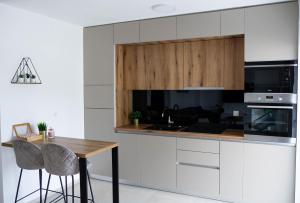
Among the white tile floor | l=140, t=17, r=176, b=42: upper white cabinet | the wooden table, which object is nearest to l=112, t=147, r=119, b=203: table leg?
the wooden table

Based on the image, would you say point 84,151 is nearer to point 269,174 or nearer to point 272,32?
point 269,174

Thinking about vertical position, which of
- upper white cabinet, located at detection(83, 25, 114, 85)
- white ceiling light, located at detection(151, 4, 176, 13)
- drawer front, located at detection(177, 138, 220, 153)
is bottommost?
drawer front, located at detection(177, 138, 220, 153)

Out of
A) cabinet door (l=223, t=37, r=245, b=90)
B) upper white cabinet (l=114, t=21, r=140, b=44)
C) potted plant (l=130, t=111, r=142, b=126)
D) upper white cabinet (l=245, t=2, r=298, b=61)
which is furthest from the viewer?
potted plant (l=130, t=111, r=142, b=126)

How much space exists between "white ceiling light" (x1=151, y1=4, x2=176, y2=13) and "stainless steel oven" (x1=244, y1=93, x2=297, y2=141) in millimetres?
1386

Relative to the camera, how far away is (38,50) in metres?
3.53

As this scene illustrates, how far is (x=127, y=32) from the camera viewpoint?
12.9 feet

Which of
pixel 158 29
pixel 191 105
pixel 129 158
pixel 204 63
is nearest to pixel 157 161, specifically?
pixel 129 158

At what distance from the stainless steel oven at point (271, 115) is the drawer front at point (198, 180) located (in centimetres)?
72

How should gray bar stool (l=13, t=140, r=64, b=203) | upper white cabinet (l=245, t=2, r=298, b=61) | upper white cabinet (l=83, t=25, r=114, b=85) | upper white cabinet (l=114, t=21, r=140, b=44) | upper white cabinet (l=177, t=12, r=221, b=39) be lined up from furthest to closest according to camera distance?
1. upper white cabinet (l=83, t=25, r=114, b=85)
2. upper white cabinet (l=114, t=21, r=140, b=44)
3. upper white cabinet (l=177, t=12, r=221, b=39)
4. upper white cabinet (l=245, t=2, r=298, b=61)
5. gray bar stool (l=13, t=140, r=64, b=203)

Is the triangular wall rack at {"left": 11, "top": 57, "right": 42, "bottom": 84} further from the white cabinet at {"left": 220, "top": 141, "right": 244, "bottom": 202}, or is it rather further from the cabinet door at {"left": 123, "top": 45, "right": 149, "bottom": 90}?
the white cabinet at {"left": 220, "top": 141, "right": 244, "bottom": 202}

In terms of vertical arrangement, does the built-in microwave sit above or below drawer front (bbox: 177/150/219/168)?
above

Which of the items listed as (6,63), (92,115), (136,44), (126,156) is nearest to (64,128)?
(92,115)

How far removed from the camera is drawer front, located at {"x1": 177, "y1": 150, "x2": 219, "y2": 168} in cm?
343

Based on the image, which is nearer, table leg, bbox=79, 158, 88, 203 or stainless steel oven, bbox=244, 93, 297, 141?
table leg, bbox=79, 158, 88, 203
